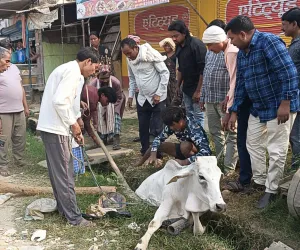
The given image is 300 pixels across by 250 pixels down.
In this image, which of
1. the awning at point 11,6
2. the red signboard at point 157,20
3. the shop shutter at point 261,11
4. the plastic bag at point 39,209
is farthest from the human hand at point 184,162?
the awning at point 11,6

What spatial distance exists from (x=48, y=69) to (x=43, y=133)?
1104cm

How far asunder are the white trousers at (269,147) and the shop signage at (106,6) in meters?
5.20

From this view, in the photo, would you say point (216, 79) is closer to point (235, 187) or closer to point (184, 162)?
point (184, 162)

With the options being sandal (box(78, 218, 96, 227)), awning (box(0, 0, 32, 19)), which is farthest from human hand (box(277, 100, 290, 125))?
awning (box(0, 0, 32, 19))

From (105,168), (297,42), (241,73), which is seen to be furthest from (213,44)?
(105,168)

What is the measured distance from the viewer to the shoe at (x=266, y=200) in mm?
3624

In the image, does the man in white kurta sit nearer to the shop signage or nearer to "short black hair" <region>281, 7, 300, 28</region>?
"short black hair" <region>281, 7, 300, 28</region>

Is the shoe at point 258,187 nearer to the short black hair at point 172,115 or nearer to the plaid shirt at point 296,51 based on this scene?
the short black hair at point 172,115

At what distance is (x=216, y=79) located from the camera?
4402mm

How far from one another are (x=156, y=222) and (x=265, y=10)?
6.37 metres

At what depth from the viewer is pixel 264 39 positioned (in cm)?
345

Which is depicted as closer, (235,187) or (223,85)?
(235,187)

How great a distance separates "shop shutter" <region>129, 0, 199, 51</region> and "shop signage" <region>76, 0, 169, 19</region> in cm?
160

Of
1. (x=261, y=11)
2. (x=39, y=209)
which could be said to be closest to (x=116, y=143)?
(x=39, y=209)
